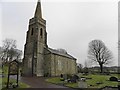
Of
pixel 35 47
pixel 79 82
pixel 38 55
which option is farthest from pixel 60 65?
pixel 79 82

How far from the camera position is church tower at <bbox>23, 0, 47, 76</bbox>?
35.3 meters

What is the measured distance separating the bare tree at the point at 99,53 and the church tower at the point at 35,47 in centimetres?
1836

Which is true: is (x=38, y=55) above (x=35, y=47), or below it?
below

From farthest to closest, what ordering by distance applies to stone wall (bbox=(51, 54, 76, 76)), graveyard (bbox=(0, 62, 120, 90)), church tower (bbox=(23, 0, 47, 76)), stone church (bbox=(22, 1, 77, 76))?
stone wall (bbox=(51, 54, 76, 76)) → stone church (bbox=(22, 1, 77, 76)) → church tower (bbox=(23, 0, 47, 76)) → graveyard (bbox=(0, 62, 120, 90))

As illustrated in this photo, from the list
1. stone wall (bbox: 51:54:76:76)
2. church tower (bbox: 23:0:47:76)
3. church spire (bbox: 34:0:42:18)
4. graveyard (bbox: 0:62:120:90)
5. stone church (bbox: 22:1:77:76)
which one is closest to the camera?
graveyard (bbox: 0:62:120:90)

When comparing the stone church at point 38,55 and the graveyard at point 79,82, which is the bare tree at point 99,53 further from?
the graveyard at point 79,82

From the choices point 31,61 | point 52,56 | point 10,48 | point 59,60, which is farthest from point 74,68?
point 10,48

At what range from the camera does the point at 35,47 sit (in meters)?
36.3

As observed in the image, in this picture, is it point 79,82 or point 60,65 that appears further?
point 60,65

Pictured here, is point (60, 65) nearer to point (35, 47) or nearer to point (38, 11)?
point (35, 47)

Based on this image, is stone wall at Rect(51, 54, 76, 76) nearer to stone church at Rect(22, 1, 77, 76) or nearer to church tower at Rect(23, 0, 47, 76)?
stone church at Rect(22, 1, 77, 76)

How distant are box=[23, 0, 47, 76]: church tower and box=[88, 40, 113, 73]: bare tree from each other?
723 inches

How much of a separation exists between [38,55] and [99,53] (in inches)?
872

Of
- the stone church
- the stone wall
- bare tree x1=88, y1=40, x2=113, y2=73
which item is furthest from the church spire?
bare tree x1=88, y1=40, x2=113, y2=73
